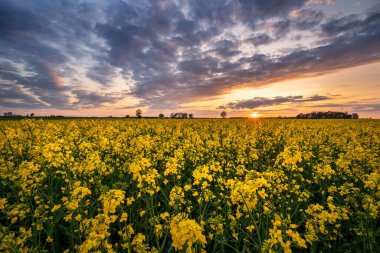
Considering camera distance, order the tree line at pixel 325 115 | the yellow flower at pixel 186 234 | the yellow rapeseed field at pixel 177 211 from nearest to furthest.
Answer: the yellow flower at pixel 186 234 → the yellow rapeseed field at pixel 177 211 → the tree line at pixel 325 115

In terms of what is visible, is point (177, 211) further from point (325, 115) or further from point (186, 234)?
point (325, 115)

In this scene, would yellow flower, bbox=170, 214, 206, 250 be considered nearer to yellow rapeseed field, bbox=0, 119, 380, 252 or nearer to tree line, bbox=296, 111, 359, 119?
yellow rapeseed field, bbox=0, 119, 380, 252

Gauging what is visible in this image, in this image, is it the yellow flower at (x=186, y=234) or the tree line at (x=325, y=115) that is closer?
the yellow flower at (x=186, y=234)

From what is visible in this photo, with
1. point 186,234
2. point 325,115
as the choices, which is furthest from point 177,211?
point 325,115

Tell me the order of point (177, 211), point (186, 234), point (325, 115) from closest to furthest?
point (186, 234) → point (177, 211) → point (325, 115)

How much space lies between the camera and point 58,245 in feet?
13.9

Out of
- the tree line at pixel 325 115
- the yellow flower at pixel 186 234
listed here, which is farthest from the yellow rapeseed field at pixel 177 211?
the tree line at pixel 325 115

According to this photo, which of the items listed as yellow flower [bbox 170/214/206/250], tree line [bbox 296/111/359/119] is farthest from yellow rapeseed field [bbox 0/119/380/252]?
tree line [bbox 296/111/359/119]

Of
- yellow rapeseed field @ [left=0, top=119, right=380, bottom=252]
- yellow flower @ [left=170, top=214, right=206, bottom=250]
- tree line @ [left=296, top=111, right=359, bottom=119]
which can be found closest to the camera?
yellow flower @ [left=170, top=214, right=206, bottom=250]

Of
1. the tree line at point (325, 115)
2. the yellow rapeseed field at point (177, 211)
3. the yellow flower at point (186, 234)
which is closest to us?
the yellow flower at point (186, 234)

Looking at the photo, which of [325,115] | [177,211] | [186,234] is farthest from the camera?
[325,115]

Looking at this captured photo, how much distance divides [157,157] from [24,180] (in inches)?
141

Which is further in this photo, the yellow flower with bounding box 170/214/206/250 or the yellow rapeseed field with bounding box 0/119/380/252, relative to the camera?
the yellow rapeseed field with bounding box 0/119/380/252

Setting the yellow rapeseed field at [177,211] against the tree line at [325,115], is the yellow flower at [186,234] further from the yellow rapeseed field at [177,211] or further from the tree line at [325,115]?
the tree line at [325,115]
